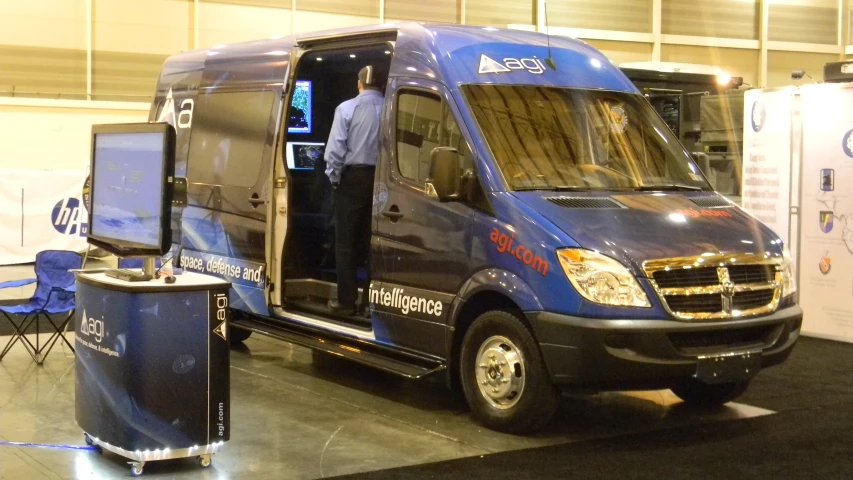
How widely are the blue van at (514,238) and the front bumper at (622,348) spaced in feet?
0.04

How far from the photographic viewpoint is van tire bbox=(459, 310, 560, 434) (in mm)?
6398

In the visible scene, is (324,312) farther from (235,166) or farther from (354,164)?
(235,166)

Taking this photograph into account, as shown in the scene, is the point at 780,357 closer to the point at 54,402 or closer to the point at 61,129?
the point at 54,402

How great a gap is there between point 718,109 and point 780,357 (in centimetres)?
581

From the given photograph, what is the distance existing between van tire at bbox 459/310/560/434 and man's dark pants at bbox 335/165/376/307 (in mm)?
1570

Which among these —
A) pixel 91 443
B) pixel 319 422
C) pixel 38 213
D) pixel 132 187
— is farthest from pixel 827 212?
pixel 38 213

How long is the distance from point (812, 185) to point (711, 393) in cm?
370

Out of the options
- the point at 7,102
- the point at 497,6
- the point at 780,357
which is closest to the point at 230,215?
the point at 780,357

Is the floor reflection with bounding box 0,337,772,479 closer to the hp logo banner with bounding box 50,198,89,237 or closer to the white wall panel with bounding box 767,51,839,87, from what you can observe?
the hp logo banner with bounding box 50,198,89,237

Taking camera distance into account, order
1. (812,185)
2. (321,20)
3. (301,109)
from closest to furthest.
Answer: (301,109), (812,185), (321,20)

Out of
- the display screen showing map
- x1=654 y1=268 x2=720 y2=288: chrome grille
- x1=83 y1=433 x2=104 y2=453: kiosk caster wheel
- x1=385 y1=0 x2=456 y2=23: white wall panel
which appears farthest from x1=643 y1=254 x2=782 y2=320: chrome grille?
x1=385 y1=0 x2=456 y2=23: white wall panel

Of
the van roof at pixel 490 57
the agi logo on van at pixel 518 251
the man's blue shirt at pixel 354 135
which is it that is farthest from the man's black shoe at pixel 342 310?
the agi logo on van at pixel 518 251

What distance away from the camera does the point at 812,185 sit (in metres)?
10.4

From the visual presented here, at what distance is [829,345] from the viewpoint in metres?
10.0
